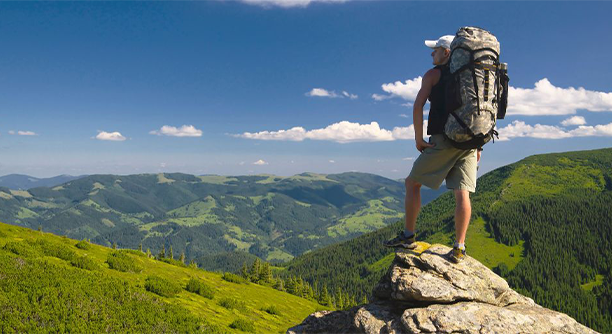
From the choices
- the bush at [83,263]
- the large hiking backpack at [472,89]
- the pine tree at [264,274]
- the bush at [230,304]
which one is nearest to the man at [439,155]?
the large hiking backpack at [472,89]

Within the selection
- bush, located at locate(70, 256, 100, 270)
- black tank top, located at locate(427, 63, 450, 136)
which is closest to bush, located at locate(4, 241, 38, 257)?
bush, located at locate(70, 256, 100, 270)

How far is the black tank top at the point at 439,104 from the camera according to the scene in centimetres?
917

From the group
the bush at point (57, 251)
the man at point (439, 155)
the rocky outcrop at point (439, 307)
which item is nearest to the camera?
the rocky outcrop at point (439, 307)

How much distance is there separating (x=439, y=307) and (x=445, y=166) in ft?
12.4

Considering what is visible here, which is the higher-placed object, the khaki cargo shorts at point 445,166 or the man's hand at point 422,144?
the man's hand at point 422,144

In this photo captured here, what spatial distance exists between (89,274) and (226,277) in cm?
1828

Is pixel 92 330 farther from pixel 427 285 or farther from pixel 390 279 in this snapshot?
pixel 427 285

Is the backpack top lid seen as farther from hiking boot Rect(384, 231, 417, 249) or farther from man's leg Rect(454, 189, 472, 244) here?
hiking boot Rect(384, 231, 417, 249)

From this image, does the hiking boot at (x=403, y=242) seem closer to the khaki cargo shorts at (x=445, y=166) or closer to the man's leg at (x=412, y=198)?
the man's leg at (x=412, y=198)

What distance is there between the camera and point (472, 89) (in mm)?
8523

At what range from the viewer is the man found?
30.5ft

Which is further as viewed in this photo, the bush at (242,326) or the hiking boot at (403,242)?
the bush at (242,326)

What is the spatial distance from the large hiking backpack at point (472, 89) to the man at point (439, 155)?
38cm

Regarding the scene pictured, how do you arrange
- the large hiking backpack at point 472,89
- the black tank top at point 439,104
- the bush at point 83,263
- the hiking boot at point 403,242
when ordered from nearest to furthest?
the large hiking backpack at point 472,89, the black tank top at point 439,104, the hiking boot at point 403,242, the bush at point 83,263
